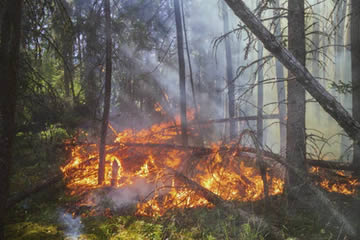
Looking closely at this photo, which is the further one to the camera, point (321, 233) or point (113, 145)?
point (113, 145)

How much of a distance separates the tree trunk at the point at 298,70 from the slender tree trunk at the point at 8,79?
3436mm

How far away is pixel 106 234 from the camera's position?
4.76 m

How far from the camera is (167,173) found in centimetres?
587

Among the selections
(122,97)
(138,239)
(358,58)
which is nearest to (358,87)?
(358,58)

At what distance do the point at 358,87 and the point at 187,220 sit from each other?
17.7ft

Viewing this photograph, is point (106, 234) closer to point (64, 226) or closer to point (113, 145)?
point (64, 226)

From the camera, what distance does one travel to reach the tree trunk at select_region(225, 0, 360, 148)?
12.1ft

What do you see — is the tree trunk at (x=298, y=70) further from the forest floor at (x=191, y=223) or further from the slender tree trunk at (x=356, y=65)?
the slender tree trunk at (x=356, y=65)

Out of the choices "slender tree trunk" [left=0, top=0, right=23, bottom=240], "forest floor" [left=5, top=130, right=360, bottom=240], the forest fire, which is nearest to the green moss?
"forest floor" [left=5, top=130, right=360, bottom=240]

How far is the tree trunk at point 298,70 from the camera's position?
3.69 meters

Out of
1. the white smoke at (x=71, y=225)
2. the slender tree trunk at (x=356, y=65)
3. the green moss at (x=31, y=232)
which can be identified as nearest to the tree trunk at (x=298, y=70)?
the slender tree trunk at (x=356, y=65)

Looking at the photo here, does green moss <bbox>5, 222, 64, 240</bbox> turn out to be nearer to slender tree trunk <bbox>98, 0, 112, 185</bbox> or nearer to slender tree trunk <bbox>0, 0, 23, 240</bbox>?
slender tree trunk <bbox>0, 0, 23, 240</bbox>

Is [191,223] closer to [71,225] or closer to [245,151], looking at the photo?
[245,151]

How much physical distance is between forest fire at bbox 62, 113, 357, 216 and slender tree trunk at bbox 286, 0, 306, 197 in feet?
3.03
